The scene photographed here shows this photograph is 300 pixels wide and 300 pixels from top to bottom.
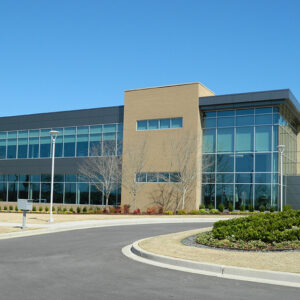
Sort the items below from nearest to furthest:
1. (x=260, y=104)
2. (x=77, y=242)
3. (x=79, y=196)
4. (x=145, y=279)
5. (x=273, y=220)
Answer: (x=145, y=279) → (x=273, y=220) → (x=77, y=242) → (x=260, y=104) → (x=79, y=196)

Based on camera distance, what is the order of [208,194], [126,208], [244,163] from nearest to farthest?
[244,163] < [208,194] < [126,208]

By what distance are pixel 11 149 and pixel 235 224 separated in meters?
35.5

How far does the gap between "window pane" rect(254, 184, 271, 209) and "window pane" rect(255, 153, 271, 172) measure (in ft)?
3.98

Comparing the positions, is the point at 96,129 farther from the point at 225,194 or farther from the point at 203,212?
the point at 225,194

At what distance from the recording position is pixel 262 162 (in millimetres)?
32938

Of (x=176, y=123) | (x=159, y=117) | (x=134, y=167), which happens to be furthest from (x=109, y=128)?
(x=176, y=123)

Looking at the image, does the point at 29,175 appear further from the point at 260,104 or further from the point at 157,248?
the point at 157,248

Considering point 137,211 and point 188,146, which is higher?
point 188,146

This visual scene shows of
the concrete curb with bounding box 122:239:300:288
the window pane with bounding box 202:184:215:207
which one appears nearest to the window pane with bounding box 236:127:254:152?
the window pane with bounding box 202:184:215:207

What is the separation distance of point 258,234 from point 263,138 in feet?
70.4

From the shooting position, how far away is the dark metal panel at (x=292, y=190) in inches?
1392

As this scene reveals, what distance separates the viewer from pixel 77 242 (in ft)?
51.0

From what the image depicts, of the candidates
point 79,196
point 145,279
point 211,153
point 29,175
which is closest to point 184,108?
point 211,153

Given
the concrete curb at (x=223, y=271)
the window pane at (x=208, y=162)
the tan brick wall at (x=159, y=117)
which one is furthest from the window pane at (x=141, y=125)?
the concrete curb at (x=223, y=271)
